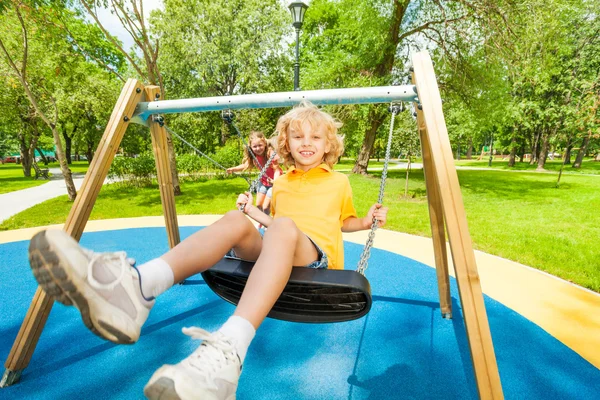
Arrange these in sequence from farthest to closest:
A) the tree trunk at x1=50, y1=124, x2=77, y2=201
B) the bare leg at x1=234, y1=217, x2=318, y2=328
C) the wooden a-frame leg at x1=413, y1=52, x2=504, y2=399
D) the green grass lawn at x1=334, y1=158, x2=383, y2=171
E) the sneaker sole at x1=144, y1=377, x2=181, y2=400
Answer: the green grass lawn at x1=334, y1=158, x2=383, y2=171, the tree trunk at x1=50, y1=124, x2=77, y2=201, the bare leg at x1=234, y1=217, x2=318, y2=328, the wooden a-frame leg at x1=413, y1=52, x2=504, y2=399, the sneaker sole at x1=144, y1=377, x2=181, y2=400

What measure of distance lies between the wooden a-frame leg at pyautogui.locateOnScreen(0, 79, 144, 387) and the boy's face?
1042 millimetres

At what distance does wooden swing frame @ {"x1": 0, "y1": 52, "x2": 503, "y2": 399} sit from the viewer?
1.10 meters

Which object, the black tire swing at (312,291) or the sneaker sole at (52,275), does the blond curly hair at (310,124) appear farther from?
the sneaker sole at (52,275)

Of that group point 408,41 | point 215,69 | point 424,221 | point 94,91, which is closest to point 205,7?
point 215,69

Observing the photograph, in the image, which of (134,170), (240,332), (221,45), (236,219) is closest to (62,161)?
(134,170)

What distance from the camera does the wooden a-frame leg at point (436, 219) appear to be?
1951mm

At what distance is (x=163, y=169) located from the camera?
256 cm

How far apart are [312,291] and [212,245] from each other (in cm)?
49

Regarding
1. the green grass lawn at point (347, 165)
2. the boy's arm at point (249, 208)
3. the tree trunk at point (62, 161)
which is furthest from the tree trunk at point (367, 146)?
the boy's arm at point (249, 208)

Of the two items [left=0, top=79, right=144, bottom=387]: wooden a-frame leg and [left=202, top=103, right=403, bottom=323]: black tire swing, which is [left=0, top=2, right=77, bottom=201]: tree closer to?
[left=0, top=79, right=144, bottom=387]: wooden a-frame leg

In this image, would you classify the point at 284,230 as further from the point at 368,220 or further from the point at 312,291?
the point at 368,220

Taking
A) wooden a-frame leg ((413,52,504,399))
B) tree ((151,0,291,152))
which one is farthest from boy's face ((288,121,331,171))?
tree ((151,0,291,152))

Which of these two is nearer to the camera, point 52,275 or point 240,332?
point 52,275

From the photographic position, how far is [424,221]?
6016mm
